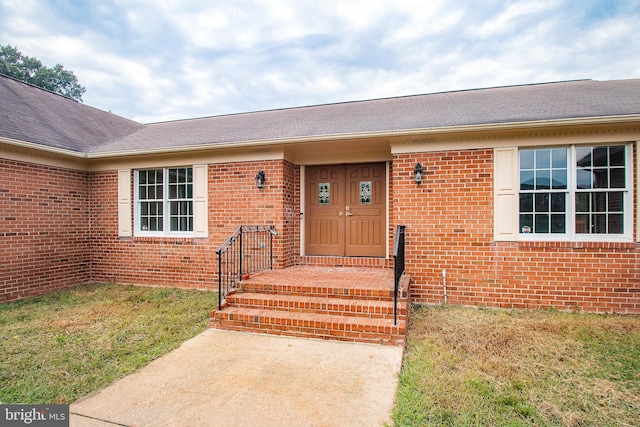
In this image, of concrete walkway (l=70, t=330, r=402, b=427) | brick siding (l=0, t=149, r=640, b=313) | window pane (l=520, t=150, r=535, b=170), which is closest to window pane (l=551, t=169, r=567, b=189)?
window pane (l=520, t=150, r=535, b=170)

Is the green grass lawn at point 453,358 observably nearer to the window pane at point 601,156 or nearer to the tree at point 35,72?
the window pane at point 601,156

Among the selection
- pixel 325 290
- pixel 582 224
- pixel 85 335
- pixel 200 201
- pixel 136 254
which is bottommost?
pixel 85 335

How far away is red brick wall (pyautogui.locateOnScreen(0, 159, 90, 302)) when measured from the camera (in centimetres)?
589

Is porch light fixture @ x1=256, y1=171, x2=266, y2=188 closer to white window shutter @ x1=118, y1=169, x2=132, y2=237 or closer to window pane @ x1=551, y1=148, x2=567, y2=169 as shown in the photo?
white window shutter @ x1=118, y1=169, x2=132, y2=237

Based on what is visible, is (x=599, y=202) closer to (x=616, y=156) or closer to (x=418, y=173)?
(x=616, y=156)

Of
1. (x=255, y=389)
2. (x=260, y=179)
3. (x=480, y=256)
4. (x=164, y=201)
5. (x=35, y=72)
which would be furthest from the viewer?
(x=35, y=72)

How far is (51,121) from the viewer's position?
730 centimetres

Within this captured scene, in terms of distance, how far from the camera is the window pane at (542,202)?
200 inches

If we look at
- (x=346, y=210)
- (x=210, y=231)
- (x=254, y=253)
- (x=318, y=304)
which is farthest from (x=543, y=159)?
(x=210, y=231)

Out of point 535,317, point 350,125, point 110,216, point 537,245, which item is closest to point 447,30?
point 350,125

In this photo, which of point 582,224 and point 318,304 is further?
point 582,224

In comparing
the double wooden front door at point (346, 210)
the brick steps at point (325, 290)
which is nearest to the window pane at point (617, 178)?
the double wooden front door at point (346, 210)

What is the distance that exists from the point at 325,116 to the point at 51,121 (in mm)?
6382

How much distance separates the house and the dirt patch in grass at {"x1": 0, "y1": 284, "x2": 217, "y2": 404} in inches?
37.6
